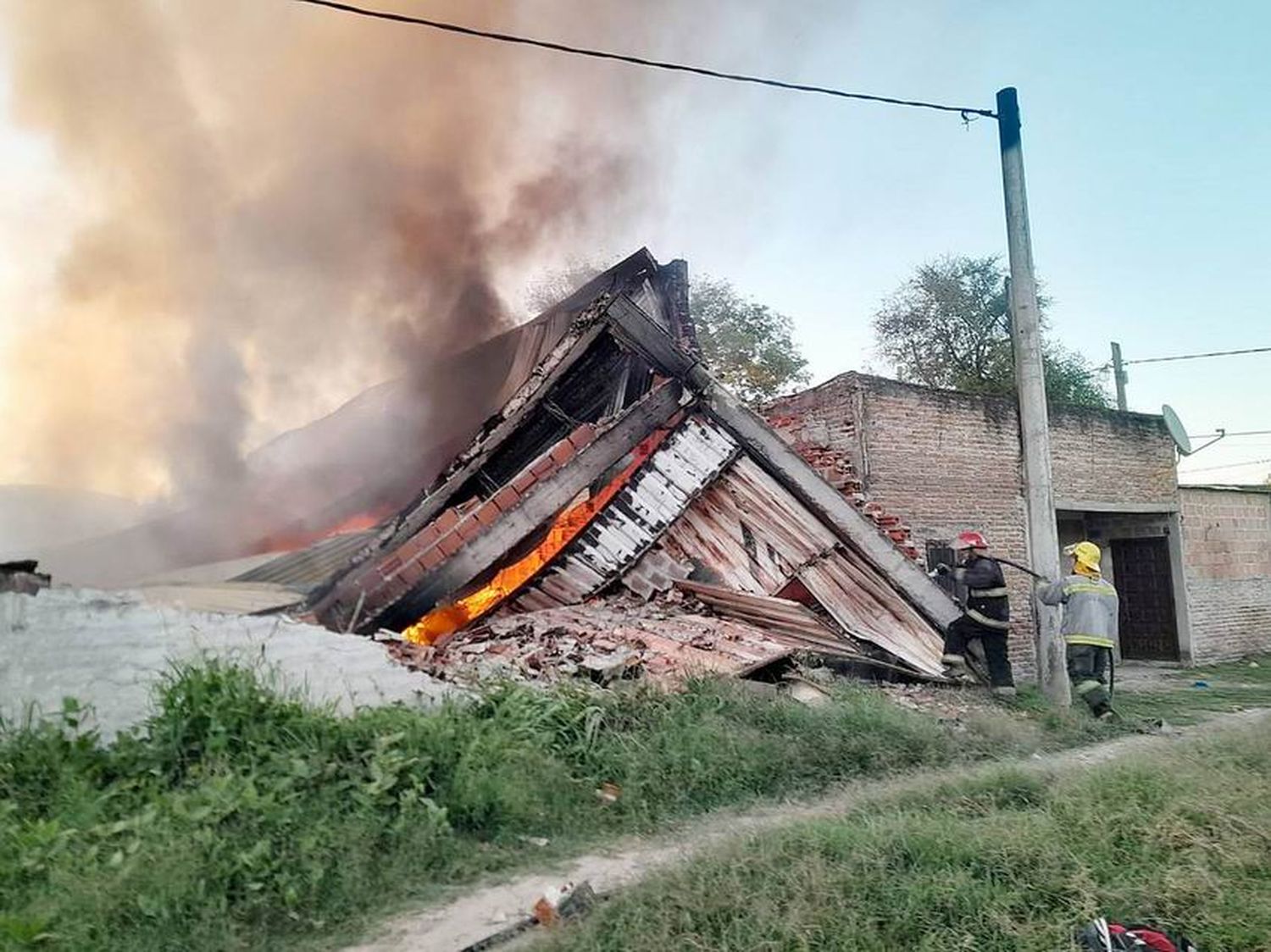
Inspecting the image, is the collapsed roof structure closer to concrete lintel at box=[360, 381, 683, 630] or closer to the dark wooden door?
concrete lintel at box=[360, 381, 683, 630]

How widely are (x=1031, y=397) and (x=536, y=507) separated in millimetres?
4841

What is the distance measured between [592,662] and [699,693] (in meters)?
0.81

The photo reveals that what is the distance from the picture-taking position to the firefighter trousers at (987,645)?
8.34 meters

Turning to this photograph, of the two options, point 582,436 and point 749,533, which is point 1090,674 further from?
point 582,436

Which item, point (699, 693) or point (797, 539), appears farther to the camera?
point (797, 539)

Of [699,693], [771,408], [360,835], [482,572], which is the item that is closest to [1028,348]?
[771,408]

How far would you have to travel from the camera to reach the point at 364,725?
4.88m

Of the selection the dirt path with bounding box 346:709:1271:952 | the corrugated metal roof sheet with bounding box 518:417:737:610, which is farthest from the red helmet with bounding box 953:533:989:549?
the dirt path with bounding box 346:709:1271:952

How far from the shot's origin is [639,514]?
8.59m

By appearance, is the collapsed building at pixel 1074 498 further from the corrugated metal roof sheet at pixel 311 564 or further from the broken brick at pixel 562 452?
the corrugated metal roof sheet at pixel 311 564

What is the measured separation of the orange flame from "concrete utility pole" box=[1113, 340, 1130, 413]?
18.7 metres

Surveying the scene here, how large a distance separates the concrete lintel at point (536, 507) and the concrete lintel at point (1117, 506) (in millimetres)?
6977

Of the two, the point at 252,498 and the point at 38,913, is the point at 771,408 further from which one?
the point at 38,913

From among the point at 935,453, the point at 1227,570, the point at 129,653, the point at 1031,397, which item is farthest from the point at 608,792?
the point at 1227,570
